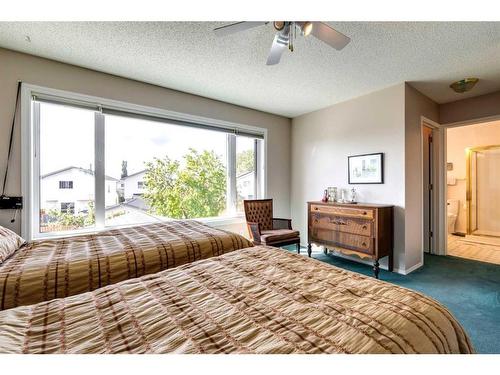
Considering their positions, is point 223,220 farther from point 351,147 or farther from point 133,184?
point 351,147

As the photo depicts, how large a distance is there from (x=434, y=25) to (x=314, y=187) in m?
2.73

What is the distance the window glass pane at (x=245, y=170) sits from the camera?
13.6 ft

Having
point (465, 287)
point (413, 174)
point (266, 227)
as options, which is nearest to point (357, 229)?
point (413, 174)

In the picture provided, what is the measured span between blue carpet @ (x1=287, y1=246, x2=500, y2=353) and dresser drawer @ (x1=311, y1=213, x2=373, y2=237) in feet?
2.03

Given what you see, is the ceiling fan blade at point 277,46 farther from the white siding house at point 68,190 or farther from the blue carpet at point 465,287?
the blue carpet at point 465,287

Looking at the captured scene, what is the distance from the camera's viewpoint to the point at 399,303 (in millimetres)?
934

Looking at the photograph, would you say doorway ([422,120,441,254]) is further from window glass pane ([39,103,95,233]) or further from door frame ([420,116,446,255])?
window glass pane ([39,103,95,233])

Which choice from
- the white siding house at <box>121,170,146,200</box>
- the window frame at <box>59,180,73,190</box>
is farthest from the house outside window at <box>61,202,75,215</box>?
the white siding house at <box>121,170,146,200</box>

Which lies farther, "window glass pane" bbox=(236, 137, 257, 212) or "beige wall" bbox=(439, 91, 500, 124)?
"window glass pane" bbox=(236, 137, 257, 212)

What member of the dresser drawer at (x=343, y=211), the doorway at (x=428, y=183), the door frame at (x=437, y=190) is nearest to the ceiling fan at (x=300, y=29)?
the dresser drawer at (x=343, y=211)

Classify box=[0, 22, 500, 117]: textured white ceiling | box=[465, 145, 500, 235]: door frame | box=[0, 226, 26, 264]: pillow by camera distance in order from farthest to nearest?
box=[465, 145, 500, 235]: door frame < box=[0, 22, 500, 117]: textured white ceiling < box=[0, 226, 26, 264]: pillow

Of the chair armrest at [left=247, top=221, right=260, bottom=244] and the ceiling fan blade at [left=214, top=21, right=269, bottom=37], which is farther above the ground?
the ceiling fan blade at [left=214, top=21, right=269, bottom=37]

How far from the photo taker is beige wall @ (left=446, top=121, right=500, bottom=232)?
Result: 507cm

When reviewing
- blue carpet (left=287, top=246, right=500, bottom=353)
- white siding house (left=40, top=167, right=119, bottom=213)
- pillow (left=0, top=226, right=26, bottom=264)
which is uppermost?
Answer: white siding house (left=40, top=167, right=119, bottom=213)
